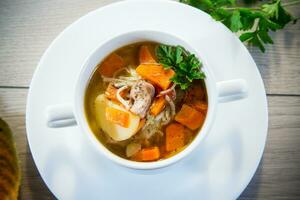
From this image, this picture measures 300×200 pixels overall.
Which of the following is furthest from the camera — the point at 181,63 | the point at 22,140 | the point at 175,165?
the point at 22,140

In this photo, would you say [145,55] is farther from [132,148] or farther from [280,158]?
[280,158]

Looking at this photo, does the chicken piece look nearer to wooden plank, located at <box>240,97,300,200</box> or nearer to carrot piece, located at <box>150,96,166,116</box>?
carrot piece, located at <box>150,96,166,116</box>

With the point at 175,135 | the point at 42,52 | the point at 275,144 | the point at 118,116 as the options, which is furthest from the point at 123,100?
the point at 275,144

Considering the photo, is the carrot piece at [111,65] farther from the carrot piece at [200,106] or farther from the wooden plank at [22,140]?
the wooden plank at [22,140]

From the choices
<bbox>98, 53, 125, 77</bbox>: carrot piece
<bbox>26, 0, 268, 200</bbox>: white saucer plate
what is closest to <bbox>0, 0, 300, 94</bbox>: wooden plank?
<bbox>26, 0, 268, 200</bbox>: white saucer plate

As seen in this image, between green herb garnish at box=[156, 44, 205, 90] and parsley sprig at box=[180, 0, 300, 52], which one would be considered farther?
parsley sprig at box=[180, 0, 300, 52]

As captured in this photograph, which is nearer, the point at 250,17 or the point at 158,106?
the point at 158,106
